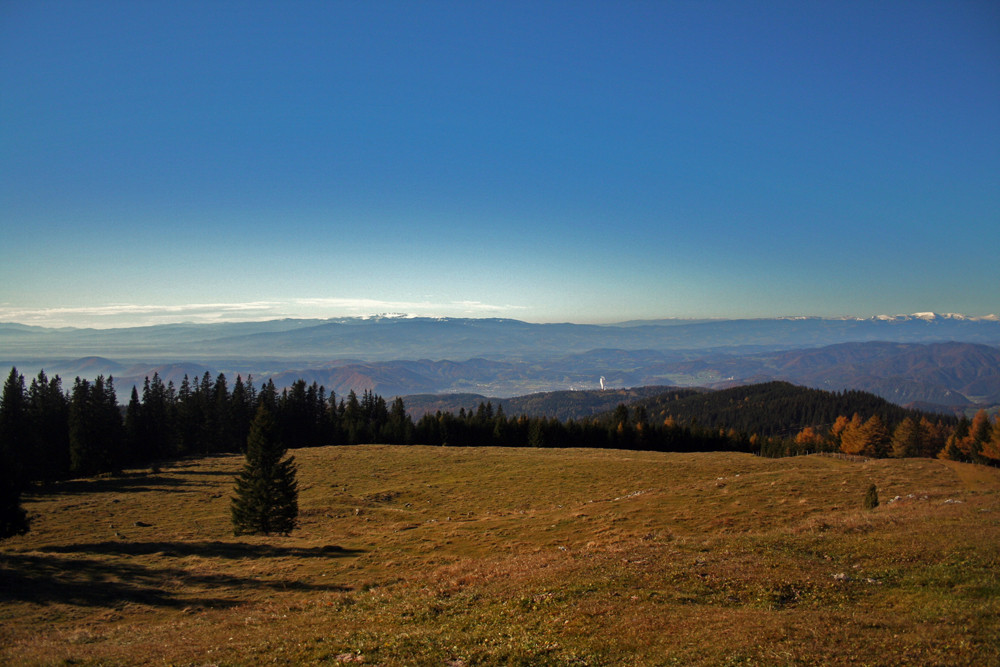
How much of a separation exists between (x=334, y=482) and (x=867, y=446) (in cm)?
10282

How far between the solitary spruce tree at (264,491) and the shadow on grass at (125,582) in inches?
223

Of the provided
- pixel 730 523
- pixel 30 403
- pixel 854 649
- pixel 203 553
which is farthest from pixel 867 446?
pixel 30 403

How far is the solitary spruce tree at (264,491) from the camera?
113ft

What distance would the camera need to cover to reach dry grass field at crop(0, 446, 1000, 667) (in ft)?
37.0

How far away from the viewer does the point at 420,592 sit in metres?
18.1

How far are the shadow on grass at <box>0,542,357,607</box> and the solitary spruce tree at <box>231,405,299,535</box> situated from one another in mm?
5659

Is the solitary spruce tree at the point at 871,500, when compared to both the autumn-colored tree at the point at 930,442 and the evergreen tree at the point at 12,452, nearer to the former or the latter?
the evergreen tree at the point at 12,452

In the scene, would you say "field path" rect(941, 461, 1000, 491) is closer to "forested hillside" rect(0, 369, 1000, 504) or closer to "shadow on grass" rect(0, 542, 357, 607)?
"shadow on grass" rect(0, 542, 357, 607)

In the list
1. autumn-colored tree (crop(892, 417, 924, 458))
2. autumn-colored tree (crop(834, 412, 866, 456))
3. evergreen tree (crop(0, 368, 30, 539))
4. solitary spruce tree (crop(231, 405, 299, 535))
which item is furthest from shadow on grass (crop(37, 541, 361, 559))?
autumn-colored tree (crop(892, 417, 924, 458))

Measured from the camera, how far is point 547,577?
57.3 ft

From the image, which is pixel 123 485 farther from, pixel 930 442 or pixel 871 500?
pixel 930 442

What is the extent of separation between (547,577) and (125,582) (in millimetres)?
22657

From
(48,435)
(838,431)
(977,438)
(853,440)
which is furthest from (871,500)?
(838,431)

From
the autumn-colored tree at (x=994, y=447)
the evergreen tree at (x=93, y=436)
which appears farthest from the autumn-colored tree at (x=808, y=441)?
the evergreen tree at (x=93, y=436)
